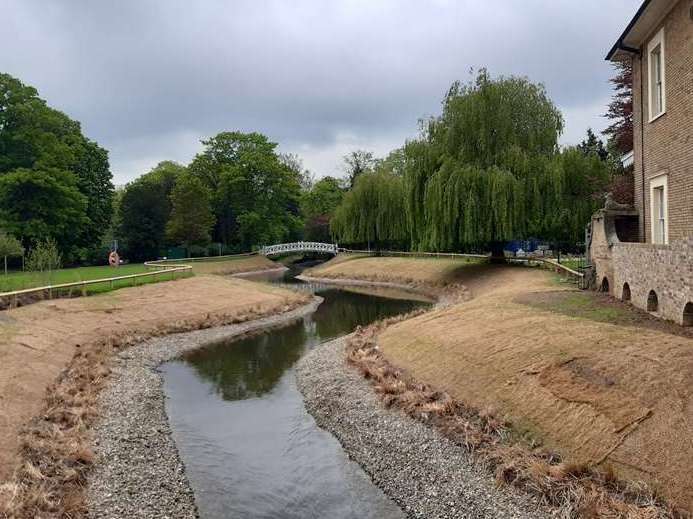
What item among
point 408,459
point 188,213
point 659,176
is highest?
point 188,213

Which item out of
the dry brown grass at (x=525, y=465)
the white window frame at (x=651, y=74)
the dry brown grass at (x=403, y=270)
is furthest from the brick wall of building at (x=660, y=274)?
the dry brown grass at (x=403, y=270)

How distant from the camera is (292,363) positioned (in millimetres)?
15297

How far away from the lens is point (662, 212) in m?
12.4

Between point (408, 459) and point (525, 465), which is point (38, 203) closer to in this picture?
point (408, 459)

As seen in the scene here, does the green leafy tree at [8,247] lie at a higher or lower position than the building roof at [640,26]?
lower

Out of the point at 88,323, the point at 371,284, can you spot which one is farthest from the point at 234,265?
the point at 88,323

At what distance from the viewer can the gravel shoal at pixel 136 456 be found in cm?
684

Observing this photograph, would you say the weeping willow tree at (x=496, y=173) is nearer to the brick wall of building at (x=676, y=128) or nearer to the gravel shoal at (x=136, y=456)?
the brick wall of building at (x=676, y=128)

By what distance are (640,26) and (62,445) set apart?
14.7m

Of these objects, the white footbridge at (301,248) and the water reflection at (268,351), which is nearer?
the water reflection at (268,351)

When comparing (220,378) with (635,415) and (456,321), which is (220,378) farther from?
(635,415)

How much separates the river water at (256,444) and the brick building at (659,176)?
6.89m

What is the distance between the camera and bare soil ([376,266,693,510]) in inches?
250

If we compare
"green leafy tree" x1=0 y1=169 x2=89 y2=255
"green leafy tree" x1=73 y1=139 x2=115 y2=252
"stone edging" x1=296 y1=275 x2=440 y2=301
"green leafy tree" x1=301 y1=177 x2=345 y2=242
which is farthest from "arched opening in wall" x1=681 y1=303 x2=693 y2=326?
"green leafy tree" x1=301 y1=177 x2=345 y2=242
